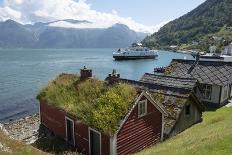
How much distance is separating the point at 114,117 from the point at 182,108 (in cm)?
930

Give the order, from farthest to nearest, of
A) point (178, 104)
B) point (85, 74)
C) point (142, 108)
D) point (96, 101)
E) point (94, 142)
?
point (178, 104) → point (85, 74) → point (142, 108) → point (94, 142) → point (96, 101)

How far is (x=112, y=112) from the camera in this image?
20812 millimetres

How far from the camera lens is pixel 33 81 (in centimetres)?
7962

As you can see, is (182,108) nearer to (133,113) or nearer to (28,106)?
(133,113)

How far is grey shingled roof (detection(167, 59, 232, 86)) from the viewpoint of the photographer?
3807 cm

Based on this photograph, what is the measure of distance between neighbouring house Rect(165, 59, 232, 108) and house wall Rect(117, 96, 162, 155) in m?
12.5

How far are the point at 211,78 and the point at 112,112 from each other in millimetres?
22025

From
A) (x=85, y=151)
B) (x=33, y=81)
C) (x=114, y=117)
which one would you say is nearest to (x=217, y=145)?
(x=114, y=117)

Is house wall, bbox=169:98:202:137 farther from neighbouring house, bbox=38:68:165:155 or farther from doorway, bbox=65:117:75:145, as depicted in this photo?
doorway, bbox=65:117:75:145

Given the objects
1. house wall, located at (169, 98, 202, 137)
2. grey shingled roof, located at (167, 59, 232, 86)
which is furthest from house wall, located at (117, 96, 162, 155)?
grey shingled roof, located at (167, 59, 232, 86)

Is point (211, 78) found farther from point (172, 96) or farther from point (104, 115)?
point (104, 115)

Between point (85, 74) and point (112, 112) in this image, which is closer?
point (112, 112)

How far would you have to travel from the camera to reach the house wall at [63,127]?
2098 cm

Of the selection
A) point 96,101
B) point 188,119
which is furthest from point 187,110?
point 96,101
